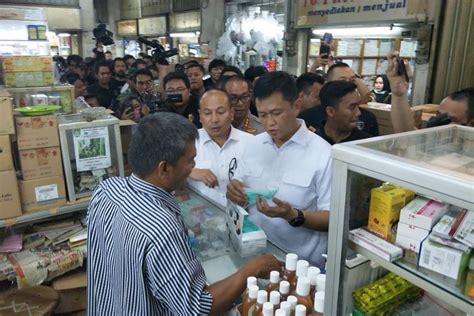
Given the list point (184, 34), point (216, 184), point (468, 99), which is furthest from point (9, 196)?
point (184, 34)

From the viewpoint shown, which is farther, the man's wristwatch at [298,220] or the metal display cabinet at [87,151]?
the metal display cabinet at [87,151]

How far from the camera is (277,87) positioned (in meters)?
1.77

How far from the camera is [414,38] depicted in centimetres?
400

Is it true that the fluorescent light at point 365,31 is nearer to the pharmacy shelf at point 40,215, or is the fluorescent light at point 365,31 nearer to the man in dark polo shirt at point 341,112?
the man in dark polo shirt at point 341,112

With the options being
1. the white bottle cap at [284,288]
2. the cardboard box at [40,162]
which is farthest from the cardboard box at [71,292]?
the white bottle cap at [284,288]

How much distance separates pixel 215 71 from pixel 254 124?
6.76 feet

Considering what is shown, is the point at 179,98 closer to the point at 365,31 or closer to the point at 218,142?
the point at 218,142

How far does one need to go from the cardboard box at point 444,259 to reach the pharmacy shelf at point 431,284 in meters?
0.02

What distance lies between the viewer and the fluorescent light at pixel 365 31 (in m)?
4.30

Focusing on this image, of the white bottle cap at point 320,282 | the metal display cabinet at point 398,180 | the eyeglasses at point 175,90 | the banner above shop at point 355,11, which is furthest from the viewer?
the banner above shop at point 355,11

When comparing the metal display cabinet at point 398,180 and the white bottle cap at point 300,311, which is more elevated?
the metal display cabinet at point 398,180

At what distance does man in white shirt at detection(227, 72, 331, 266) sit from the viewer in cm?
172

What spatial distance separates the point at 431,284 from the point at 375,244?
0.49 ft

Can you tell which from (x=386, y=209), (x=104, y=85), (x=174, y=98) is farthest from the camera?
(x=104, y=85)
